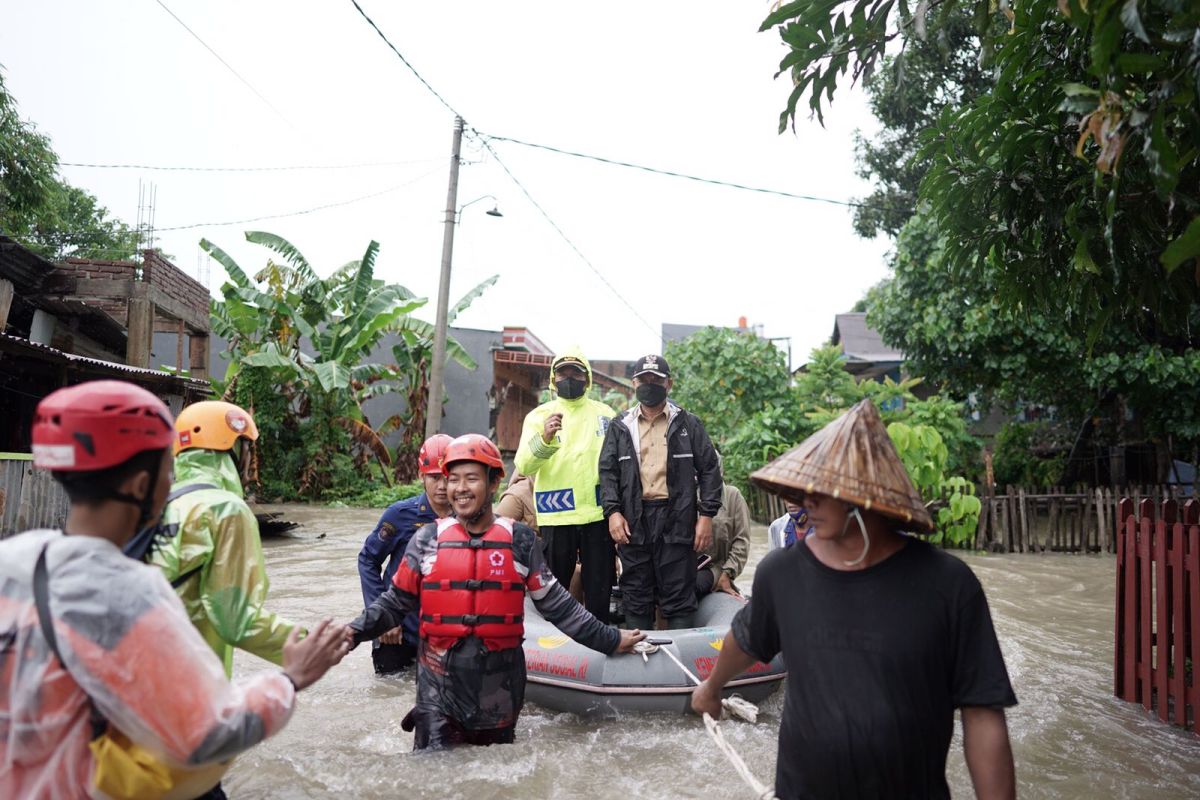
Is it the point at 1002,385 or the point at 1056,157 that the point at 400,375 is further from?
the point at 1056,157

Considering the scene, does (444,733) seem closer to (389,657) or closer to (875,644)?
(875,644)

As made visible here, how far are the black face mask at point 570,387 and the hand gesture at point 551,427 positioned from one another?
0.39m

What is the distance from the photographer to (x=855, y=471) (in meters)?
2.44

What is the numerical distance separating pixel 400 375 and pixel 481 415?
13.9ft

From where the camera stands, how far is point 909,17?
4094 millimetres

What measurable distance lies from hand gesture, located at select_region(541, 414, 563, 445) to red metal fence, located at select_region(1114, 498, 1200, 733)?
3722mm

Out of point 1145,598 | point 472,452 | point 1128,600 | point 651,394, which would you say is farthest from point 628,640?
point 1128,600

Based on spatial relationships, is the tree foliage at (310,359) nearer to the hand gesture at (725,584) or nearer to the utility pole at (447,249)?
the utility pole at (447,249)

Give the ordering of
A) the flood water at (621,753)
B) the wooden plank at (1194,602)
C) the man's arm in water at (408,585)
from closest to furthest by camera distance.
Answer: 1. the man's arm in water at (408,585)
2. the flood water at (621,753)
3. the wooden plank at (1194,602)

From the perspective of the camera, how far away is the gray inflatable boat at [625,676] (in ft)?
18.9

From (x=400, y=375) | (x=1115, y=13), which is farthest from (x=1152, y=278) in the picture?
(x=400, y=375)

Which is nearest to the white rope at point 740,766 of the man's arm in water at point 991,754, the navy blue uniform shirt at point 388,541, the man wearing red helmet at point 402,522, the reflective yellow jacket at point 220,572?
the man's arm in water at point 991,754

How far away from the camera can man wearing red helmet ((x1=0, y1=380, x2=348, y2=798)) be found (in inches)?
70.5

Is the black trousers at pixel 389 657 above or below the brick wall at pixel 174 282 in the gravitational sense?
below
